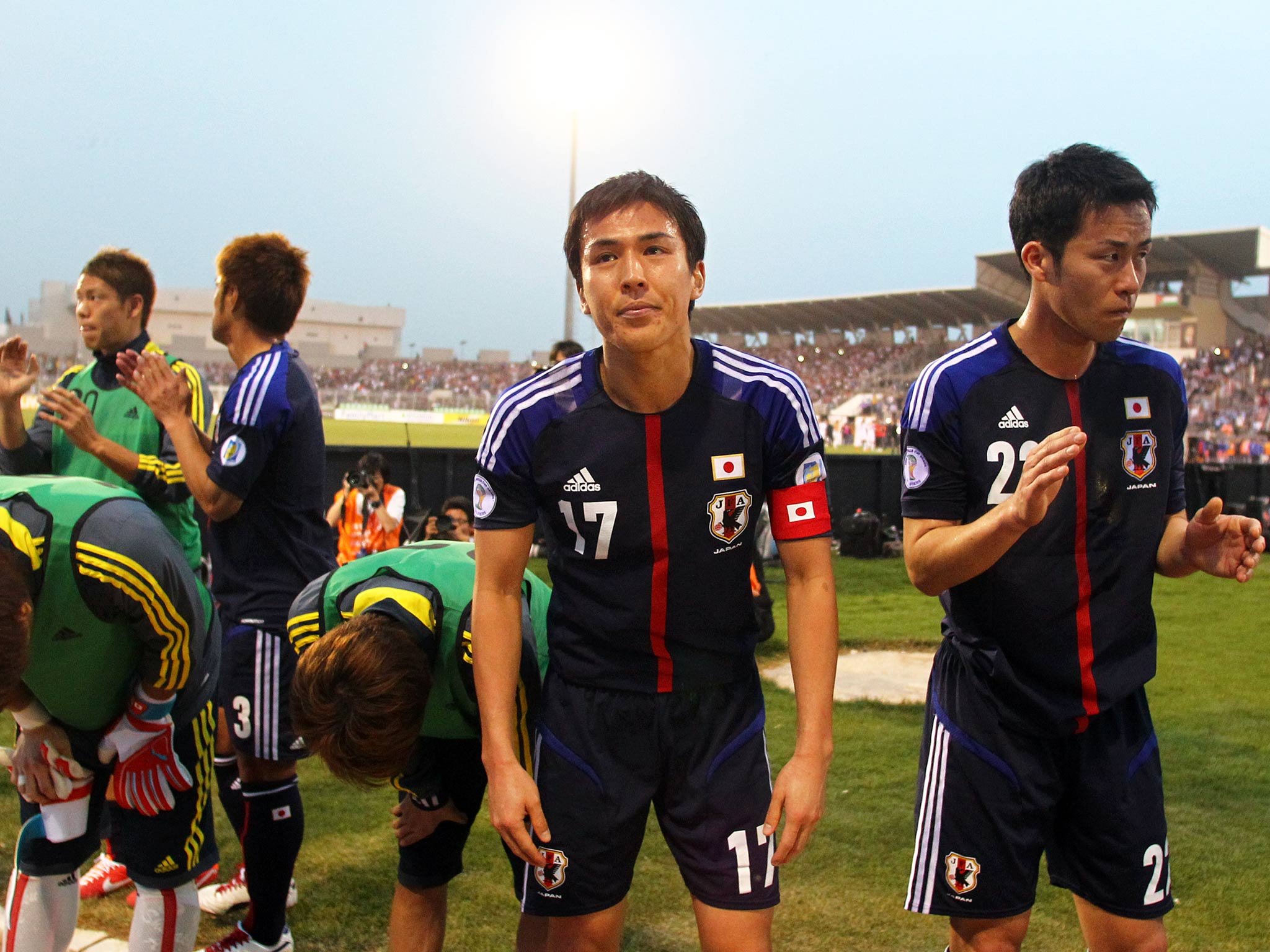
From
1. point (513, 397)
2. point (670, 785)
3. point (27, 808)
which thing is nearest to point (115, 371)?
point (27, 808)

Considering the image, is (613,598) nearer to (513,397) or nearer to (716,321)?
(513,397)

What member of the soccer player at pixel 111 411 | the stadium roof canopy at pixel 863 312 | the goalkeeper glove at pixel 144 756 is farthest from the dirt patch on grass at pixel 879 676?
the stadium roof canopy at pixel 863 312

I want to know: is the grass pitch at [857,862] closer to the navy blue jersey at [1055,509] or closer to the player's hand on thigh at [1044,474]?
the navy blue jersey at [1055,509]

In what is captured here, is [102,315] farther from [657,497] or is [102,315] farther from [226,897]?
[657,497]

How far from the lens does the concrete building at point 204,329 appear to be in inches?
3686

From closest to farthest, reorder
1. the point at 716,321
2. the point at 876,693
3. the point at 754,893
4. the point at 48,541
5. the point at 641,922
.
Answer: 1. the point at 754,893
2. the point at 48,541
3. the point at 641,922
4. the point at 876,693
5. the point at 716,321

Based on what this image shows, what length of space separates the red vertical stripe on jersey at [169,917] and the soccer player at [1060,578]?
192 centimetres

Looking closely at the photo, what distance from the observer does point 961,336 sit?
206 ft

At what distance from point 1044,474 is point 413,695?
1385mm

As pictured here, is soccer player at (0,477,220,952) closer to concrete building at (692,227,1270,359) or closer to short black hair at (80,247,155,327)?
short black hair at (80,247,155,327)

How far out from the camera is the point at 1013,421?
8.59 ft

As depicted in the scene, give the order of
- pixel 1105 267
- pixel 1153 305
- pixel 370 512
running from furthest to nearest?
pixel 1153 305 < pixel 370 512 < pixel 1105 267

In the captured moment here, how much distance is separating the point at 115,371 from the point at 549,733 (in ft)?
9.65

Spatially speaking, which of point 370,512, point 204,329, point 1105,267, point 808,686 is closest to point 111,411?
point 808,686
